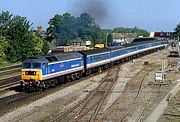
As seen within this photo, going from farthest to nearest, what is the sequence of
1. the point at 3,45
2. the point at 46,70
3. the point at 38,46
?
1. the point at 38,46
2. the point at 3,45
3. the point at 46,70

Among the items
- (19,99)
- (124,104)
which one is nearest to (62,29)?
(19,99)

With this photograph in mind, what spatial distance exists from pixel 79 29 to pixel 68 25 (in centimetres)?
1128

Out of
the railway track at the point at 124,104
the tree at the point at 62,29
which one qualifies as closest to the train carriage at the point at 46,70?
the railway track at the point at 124,104

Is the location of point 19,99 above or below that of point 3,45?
below

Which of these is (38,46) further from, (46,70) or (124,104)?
(124,104)

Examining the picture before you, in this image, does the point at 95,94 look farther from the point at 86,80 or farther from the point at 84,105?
the point at 86,80

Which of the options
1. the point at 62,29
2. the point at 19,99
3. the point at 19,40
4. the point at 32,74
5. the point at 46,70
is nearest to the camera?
the point at 19,99

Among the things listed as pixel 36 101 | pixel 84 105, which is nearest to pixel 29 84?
pixel 36 101

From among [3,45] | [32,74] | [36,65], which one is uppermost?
[3,45]

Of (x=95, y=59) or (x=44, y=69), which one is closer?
(x=44, y=69)

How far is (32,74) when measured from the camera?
30859 millimetres

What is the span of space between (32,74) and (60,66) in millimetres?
3926

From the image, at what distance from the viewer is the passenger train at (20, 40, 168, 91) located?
101 ft

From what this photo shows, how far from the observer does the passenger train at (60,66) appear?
30.8 meters
